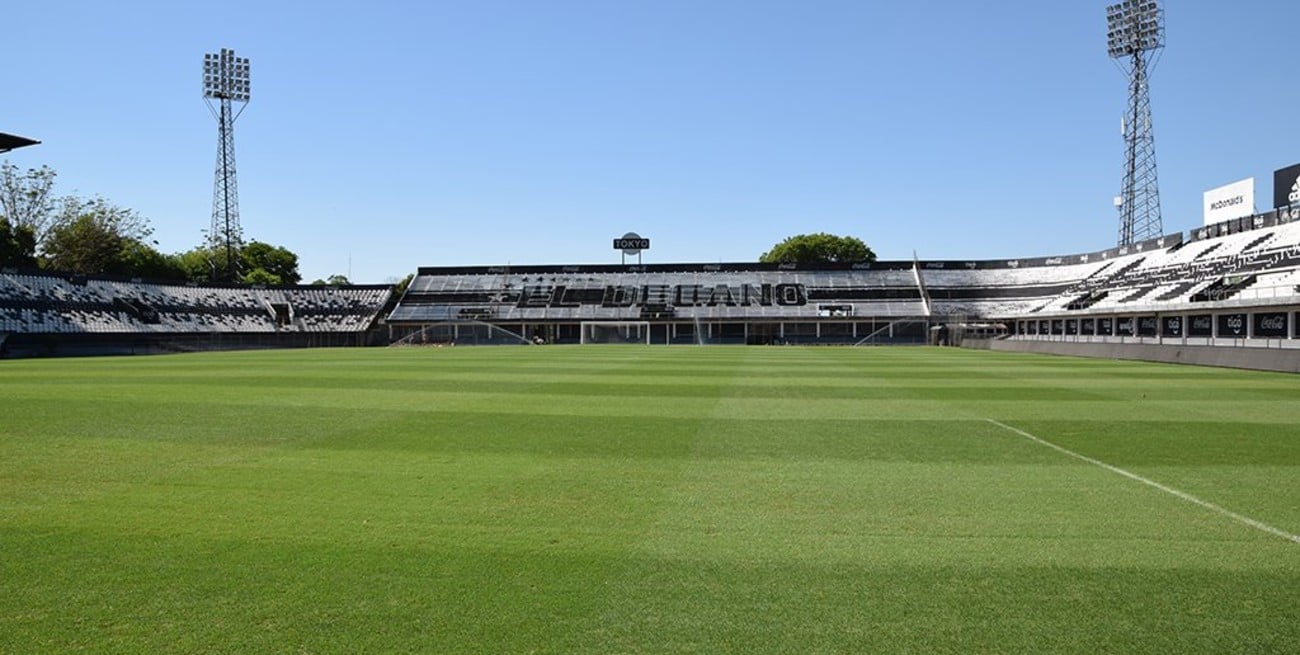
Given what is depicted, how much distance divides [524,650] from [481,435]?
782 cm

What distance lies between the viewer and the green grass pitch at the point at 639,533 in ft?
14.5

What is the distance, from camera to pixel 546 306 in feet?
297

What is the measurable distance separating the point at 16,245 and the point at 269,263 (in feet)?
146

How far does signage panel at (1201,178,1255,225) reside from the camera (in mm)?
62062

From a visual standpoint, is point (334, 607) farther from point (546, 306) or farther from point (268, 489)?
point (546, 306)

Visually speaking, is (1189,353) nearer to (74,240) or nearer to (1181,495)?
(1181,495)

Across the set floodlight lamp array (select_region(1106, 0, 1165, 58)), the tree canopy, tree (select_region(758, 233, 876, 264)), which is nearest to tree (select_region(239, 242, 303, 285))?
the tree canopy

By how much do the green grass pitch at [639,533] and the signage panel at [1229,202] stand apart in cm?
5905

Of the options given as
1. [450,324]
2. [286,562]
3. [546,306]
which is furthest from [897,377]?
[546,306]

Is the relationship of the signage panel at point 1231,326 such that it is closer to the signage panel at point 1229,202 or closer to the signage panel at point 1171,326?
the signage panel at point 1171,326

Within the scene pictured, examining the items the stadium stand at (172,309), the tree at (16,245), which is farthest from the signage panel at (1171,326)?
the tree at (16,245)

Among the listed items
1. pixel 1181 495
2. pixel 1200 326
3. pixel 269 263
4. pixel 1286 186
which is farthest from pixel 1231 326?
pixel 269 263

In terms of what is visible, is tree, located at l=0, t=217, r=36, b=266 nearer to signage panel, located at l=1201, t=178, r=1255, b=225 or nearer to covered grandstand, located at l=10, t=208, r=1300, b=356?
covered grandstand, located at l=10, t=208, r=1300, b=356

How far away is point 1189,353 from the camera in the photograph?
3266 centimetres
